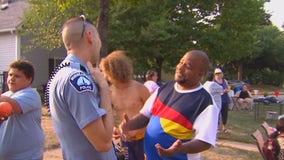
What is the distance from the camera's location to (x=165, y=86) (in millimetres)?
3020

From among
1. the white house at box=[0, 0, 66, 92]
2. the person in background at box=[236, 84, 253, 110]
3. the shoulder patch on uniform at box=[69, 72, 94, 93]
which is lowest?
the person in background at box=[236, 84, 253, 110]

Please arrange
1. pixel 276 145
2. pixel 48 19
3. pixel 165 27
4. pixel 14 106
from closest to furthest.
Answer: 1. pixel 14 106
2. pixel 276 145
3. pixel 48 19
4. pixel 165 27

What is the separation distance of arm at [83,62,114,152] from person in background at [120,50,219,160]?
22.7 inches

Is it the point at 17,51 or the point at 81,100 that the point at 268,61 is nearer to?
the point at 17,51

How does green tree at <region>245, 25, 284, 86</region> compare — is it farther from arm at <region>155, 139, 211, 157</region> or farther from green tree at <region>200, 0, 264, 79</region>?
arm at <region>155, 139, 211, 157</region>

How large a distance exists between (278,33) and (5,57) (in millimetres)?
41780

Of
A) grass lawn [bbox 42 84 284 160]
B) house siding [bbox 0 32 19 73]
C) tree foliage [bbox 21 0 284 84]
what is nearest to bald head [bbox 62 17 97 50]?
grass lawn [bbox 42 84 284 160]

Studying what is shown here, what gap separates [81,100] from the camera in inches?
76.2

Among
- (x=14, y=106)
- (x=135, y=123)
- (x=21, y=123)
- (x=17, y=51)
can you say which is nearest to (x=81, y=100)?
(x=135, y=123)

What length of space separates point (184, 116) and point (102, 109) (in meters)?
0.85

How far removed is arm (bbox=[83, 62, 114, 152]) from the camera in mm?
1968

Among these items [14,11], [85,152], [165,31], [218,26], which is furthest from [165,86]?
[14,11]

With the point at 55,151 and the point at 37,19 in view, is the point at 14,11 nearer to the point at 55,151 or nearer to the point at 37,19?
the point at 37,19

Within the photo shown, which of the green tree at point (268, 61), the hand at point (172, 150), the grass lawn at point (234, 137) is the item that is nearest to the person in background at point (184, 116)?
the hand at point (172, 150)
